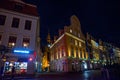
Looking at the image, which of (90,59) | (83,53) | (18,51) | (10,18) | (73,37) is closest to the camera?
(18,51)

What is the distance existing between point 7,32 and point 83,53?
3347 centimetres

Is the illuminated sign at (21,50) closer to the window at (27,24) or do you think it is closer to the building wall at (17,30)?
the building wall at (17,30)

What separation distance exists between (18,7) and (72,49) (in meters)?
24.2

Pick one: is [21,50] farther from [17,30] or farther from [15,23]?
[15,23]

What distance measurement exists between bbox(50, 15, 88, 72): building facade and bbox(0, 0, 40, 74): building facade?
60.5 ft

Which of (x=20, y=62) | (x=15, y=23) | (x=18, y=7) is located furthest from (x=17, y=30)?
(x=20, y=62)

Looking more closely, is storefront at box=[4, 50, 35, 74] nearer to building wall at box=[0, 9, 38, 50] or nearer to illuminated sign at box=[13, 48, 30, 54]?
illuminated sign at box=[13, 48, 30, 54]

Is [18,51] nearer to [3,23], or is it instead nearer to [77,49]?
[3,23]

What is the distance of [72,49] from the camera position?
39.2 metres

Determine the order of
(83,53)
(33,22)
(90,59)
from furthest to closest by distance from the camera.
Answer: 1. (90,59)
2. (83,53)
3. (33,22)

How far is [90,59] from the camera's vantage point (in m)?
50.2

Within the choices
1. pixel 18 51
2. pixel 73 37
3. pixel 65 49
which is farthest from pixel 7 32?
pixel 73 37

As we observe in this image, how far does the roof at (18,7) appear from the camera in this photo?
19.8 meters

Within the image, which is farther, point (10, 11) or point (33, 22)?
point (33, 22)
